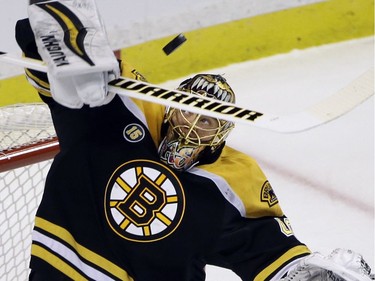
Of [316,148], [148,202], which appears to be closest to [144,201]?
[148,202]

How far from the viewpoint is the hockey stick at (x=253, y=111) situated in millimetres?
1876

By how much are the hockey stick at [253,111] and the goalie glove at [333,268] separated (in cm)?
30

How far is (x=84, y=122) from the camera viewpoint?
2.12 m

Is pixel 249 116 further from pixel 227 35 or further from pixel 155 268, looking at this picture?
pixel 227 35

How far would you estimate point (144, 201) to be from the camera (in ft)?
7.05

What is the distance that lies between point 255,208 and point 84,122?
0.38 metres

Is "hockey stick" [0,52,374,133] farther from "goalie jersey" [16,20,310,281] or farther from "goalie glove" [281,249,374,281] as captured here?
"goalie glove" [281,249,374,281]

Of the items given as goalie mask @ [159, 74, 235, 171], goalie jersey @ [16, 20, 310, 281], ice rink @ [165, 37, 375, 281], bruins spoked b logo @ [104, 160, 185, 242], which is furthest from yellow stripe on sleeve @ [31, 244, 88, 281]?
ice rink @ [165, 37, 375, 281]

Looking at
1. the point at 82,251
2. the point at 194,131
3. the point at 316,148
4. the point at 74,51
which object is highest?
the point at 74,51

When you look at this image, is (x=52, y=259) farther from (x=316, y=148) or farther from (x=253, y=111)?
(x=316, y=148)

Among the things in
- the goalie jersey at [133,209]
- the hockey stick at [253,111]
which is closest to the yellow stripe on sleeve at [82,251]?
the goalie jersey at [133,209]

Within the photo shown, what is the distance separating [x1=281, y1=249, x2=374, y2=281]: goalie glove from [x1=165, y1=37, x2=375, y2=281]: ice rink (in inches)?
27.0

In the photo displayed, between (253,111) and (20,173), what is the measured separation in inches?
33.4

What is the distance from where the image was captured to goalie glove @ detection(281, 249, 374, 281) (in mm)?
2025
